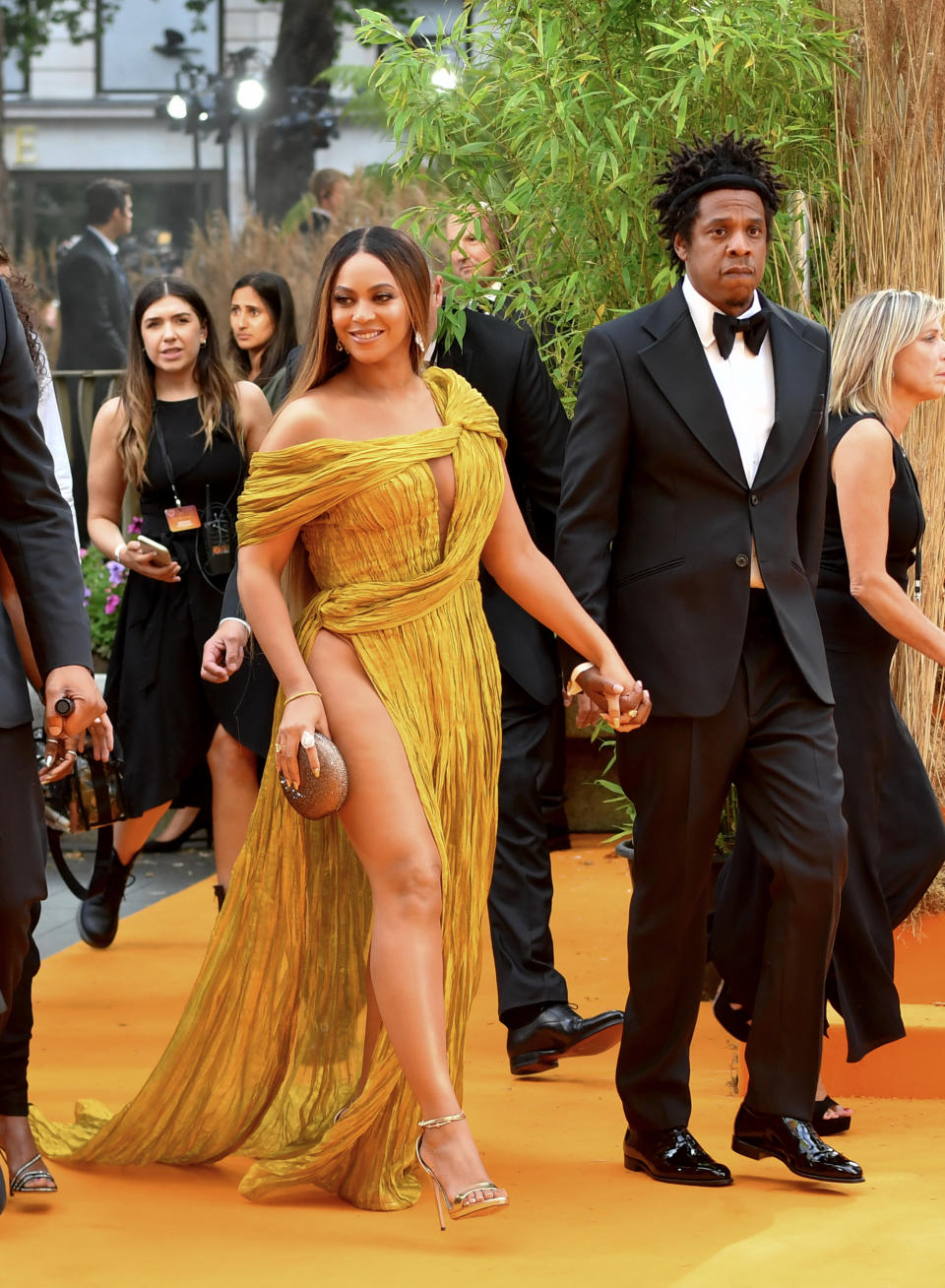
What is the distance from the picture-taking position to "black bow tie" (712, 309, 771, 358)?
3781mm

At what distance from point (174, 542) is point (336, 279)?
89.6 inches

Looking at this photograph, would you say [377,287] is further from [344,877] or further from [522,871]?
[522,871]

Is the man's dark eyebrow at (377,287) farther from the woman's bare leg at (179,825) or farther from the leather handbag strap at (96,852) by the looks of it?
the woman's bare leg at (179,825)

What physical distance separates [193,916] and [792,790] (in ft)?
11.9

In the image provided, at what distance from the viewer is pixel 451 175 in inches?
216

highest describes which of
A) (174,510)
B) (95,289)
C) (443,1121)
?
(95,289)

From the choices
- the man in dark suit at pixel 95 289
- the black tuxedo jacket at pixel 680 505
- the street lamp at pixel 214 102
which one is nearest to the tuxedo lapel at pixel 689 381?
the black tuxedo jacket at pixel 680 505

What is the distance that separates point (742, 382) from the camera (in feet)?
12.5

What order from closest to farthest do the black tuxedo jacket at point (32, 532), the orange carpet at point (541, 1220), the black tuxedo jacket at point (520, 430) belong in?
1. the orange carpet at point (541, 1220)
2. the black tuxedo jacket at point (32, 532)
3. the black tuxedo jacket at point (520, 430)

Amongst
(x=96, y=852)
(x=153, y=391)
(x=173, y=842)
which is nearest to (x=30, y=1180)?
(x=96, y=852)

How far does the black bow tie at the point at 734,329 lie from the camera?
3781 millimetres

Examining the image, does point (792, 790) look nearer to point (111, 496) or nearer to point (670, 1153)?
point (670, 1153)

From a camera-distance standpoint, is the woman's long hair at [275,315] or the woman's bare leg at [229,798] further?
the woman's long hair at [275,315]

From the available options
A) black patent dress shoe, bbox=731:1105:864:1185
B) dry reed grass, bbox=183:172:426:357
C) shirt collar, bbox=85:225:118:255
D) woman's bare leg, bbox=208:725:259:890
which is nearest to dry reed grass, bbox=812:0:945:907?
black patent dress shoe, bbox=731:1105:864:1185
